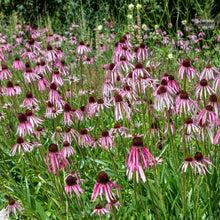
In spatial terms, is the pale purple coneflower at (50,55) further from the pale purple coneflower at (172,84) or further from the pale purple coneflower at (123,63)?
the pale purple coneflower at (172,84)

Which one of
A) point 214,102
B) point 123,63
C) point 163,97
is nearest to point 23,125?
point 123,63

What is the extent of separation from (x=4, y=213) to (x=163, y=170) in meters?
1.13

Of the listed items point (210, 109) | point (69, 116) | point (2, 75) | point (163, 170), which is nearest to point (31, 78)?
point (2, 75)

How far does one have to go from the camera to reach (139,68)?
1.81 m

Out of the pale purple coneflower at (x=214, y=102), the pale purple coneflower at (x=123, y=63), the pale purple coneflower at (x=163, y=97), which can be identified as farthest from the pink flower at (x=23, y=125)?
the pale purple coneflower at (x=214, y=102)

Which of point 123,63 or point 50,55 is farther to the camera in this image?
point 50,55

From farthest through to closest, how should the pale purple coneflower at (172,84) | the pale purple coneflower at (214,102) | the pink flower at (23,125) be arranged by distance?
the pink flower at (23,125)
the pale purple coneflower at (172,84)
the pale purple coneflower at (214,102)

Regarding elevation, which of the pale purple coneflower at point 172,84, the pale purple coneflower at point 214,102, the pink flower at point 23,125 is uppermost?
the pale purple coneflower at point 172,84

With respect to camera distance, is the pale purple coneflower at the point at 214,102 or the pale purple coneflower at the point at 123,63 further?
the pale purple coneflower at the point at 123,63

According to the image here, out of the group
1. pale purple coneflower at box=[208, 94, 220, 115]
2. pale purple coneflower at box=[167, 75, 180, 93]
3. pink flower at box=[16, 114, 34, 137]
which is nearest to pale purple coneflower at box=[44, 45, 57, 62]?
pink flower at box=[16, 114, 34, 137]

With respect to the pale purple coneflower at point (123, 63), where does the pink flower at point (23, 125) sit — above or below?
below

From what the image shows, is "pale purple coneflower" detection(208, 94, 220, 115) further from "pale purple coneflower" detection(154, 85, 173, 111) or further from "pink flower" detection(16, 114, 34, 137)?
"pink flower" detection(16, 114, 34, 137)

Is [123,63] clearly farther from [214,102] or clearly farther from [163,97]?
[214,102]

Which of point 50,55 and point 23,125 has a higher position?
point 50,55
